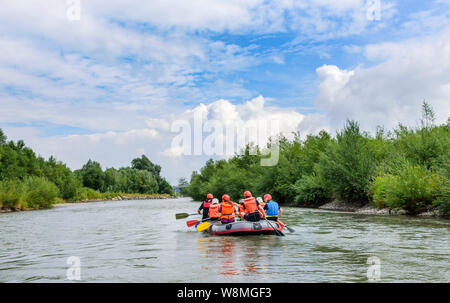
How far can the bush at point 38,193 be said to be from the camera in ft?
155

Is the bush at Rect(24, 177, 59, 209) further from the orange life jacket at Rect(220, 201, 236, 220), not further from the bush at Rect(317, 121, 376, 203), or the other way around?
the orange life jacket at Rect(220, 201, 236, 220)

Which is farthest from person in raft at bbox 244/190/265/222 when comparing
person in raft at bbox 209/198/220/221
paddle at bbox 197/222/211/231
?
person in raft at bbox 209/198/220/221

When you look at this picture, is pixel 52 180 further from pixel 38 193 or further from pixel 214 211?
pixel 214 211

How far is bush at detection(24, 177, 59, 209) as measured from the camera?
155 ft

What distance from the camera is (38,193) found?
4956 centimetres

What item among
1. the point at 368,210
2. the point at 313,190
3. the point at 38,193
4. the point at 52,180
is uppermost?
the point at 52,180

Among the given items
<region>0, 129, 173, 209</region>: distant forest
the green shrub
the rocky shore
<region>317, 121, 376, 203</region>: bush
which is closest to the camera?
the rocky shore

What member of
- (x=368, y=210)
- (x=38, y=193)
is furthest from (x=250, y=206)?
(x=38, y=193)

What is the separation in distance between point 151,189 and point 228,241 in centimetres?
13070

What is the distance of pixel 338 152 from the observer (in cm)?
3675

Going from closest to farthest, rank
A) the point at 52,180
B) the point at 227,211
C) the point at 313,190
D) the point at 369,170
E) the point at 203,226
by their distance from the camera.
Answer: the point at 227,211 < the point at 203,226 < the point at 369,170 < the point at 313,190 < the point at 52,180

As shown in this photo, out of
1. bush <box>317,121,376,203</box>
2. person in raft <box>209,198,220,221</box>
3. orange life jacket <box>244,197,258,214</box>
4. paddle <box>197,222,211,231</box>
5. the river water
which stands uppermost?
bush <box>317,121,376,203</box>
